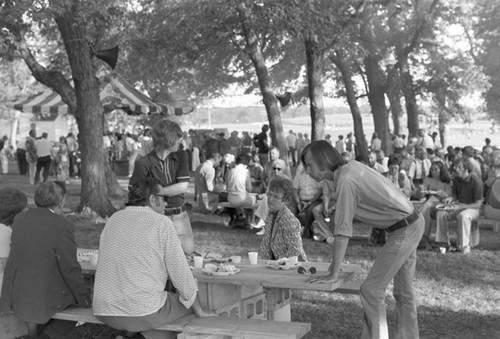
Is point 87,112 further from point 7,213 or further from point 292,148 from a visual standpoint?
point 292,148

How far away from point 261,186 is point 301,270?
8.61 meters

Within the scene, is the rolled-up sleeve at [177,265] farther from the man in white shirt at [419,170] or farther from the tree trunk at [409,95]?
the tree trunk at [409,95]

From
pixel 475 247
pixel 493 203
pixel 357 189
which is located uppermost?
pixel 357 189

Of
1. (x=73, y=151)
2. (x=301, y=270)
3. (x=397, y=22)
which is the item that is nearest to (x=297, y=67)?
(x=397, y=22)

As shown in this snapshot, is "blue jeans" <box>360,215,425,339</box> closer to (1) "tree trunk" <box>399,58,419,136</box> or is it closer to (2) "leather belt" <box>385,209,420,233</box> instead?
(2) "leather belt" <box>385,209,420,233</box>

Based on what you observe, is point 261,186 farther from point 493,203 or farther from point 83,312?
point 83,312

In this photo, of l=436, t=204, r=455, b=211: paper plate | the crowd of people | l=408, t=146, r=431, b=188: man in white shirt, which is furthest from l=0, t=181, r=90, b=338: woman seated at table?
l=408, t=146, r=431, b=188: man in white shirt

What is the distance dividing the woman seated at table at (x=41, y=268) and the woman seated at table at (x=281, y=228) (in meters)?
1.81

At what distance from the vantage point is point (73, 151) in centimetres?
2688

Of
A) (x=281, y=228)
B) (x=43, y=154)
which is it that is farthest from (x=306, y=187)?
(x=43, y=154)

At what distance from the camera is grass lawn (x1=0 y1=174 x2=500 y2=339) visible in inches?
265

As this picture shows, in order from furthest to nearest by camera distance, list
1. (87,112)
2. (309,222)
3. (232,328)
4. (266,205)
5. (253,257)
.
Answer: (87,112), (266,205), (309,222), (253,257), (232,328)

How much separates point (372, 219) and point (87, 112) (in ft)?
32.9

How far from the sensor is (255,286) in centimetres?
593
